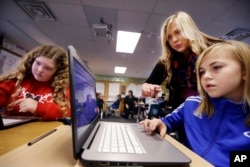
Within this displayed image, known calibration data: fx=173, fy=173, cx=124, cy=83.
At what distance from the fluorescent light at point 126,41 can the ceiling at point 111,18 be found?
116 millimetres

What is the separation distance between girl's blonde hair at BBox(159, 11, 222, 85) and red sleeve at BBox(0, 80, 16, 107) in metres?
1.04

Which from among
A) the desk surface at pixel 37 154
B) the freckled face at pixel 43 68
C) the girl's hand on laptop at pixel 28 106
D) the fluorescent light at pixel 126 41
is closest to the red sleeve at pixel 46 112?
the girl's hand on laptop at pixel 28 106

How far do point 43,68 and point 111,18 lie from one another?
2.12 meters

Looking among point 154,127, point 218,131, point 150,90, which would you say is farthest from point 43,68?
point 218,131

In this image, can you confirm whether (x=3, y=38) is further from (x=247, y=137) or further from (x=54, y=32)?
(x=247, y=137)

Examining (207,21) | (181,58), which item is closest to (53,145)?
(181,58)

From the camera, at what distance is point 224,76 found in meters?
0.70

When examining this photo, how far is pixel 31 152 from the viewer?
1.19ft

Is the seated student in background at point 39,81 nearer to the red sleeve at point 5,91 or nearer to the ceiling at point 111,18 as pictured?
the red sleeve at point 5,91

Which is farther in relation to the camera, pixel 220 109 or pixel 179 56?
pixel 179 56

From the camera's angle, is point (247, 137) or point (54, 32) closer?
point (247, 137)

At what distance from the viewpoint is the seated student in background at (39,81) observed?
1.08m

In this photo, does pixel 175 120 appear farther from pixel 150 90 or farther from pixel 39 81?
pixel 39 81

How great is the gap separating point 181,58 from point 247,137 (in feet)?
Result: 2.30
